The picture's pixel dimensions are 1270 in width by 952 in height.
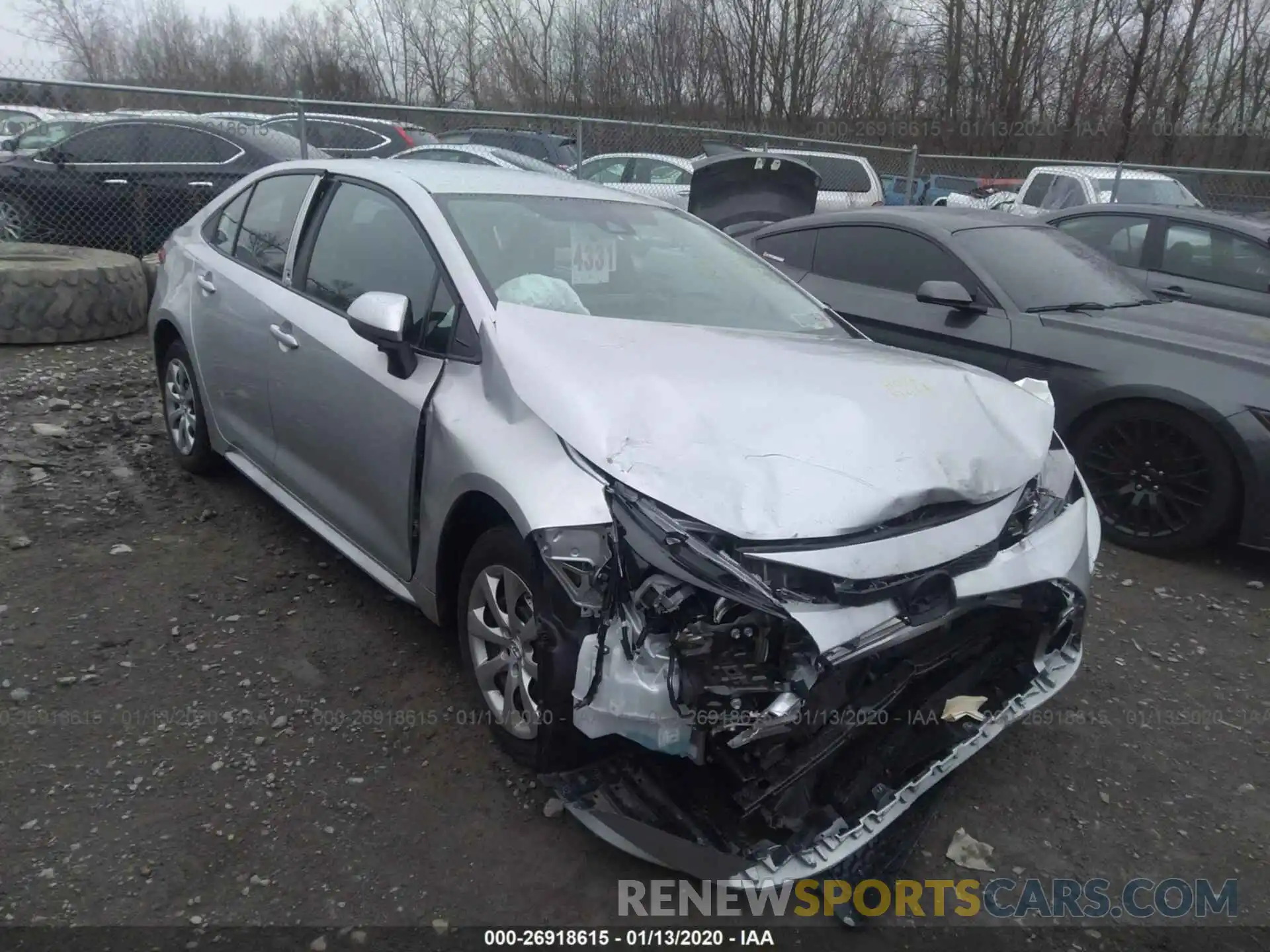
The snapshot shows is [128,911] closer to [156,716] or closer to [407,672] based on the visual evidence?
[156,716]

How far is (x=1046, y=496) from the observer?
2881mm

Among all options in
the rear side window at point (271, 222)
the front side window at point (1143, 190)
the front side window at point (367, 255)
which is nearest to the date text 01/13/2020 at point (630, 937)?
the front side window at point (367, 255)

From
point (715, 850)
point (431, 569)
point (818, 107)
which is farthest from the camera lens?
point (818, 107)

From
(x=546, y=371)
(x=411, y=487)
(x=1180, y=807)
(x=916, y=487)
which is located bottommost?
(x=1180, y=807)

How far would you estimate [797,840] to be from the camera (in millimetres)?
2225

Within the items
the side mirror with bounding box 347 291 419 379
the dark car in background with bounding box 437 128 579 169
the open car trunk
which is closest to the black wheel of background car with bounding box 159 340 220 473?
the side mirror with bounding box 347 291 419 379

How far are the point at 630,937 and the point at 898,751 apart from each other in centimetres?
84

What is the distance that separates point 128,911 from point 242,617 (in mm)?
1442

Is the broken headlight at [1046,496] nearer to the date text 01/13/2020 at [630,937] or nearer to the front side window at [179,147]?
the date text 01/13/2020 at [630,937]

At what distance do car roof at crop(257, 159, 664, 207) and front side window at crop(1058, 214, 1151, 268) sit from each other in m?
4.56

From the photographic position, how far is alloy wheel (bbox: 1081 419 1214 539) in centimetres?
435

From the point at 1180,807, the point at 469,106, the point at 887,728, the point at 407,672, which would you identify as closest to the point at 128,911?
the point at 407,672

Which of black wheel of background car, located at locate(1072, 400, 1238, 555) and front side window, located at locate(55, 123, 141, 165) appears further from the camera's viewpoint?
front side window, located at locate(55, 123, 141, 165)

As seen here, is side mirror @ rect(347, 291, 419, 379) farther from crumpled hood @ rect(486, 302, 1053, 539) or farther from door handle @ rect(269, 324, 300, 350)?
door handle @ rect(269, 324, 300, 350)
